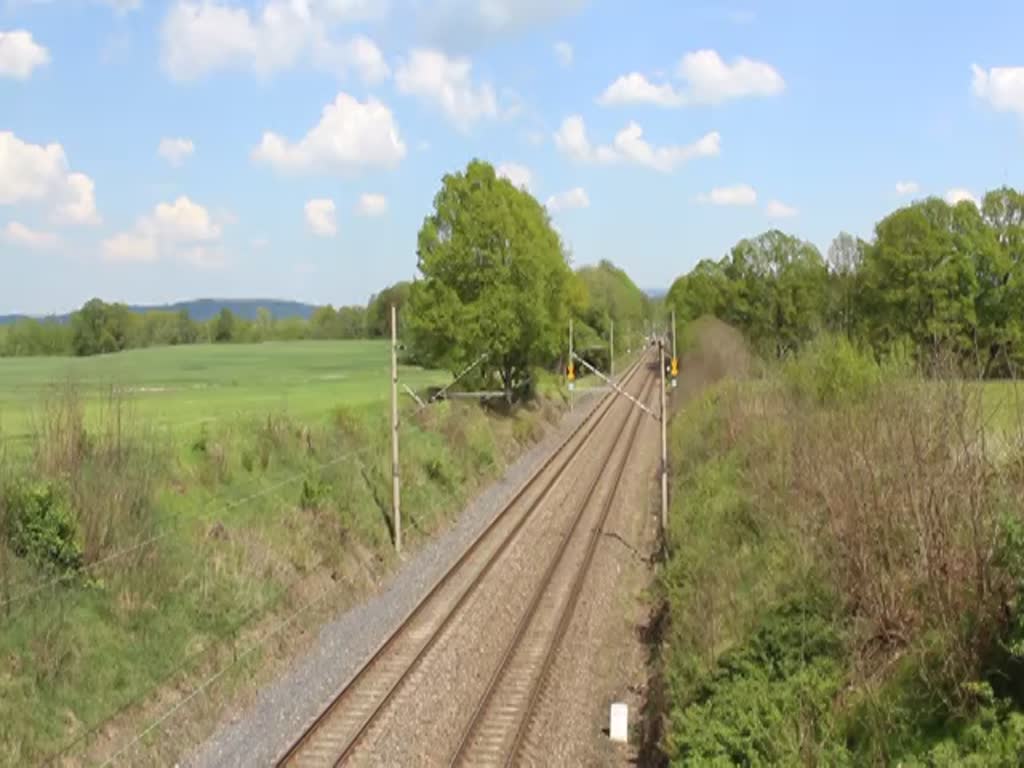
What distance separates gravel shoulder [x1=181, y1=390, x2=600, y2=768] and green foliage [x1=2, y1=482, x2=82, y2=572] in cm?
407

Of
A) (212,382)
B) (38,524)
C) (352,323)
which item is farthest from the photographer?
(352,323)

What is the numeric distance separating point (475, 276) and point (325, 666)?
26202 millimetres

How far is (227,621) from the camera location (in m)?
17.1

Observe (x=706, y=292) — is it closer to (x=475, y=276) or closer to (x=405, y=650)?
(x=475, y=276)

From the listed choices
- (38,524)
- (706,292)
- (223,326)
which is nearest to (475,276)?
(38,524)

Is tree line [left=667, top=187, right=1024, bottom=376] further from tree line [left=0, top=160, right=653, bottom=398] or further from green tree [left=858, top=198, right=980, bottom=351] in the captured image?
tree line [left=0, top=160, right=653, bottom=398]

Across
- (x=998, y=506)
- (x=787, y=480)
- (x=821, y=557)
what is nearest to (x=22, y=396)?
(x=787, y=480)

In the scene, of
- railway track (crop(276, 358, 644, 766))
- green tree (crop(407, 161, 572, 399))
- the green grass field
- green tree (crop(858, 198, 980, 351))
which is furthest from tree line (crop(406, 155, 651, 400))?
green tree (crop(858, 198, 980, 351))

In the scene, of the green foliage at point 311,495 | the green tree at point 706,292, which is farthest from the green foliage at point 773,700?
the green tree at point 706,292

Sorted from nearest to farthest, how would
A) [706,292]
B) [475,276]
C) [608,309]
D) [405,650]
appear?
[405,650]
[475,276]
[706,292]
[608,309]

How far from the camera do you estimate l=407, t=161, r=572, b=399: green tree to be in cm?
4066

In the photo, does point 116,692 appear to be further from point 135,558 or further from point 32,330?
point 32,330

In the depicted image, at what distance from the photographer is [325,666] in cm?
1662

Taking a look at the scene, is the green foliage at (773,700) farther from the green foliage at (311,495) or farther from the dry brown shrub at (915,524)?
the green foliage at (311,495)
